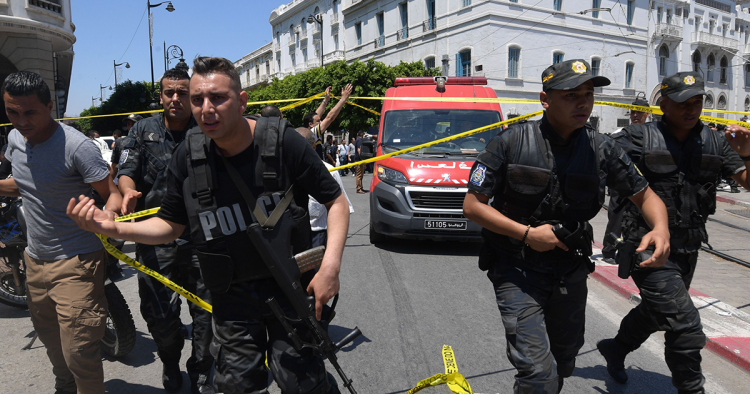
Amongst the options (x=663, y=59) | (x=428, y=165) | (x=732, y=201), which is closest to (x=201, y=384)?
(x=428, y=165)

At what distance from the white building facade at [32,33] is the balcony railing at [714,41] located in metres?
43.4

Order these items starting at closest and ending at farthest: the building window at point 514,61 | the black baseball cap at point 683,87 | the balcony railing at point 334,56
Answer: the black baseball cap at point 683,87 < the building window at point 514,61 < the balcony railing at point 334,56

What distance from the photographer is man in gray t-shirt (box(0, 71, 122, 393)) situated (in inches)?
111

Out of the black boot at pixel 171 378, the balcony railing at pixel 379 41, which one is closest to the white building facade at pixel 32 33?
the black boot at pixel 171 378

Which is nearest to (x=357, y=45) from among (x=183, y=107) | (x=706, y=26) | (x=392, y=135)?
(x=706, y=26)

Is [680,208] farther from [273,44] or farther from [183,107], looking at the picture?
[273,44]

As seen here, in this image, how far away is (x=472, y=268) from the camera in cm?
662

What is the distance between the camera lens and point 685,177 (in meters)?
3.31

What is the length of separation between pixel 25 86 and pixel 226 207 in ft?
4.89

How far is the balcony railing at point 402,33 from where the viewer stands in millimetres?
38062

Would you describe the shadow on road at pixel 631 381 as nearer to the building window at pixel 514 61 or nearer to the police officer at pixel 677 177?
the police officer at pixel 677 177

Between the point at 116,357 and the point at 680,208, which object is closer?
the point at 680,208

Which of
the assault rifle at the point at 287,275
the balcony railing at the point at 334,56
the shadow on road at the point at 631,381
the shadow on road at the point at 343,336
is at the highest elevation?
the balcony railing at the point at 334,56

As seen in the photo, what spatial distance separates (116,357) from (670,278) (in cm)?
392
